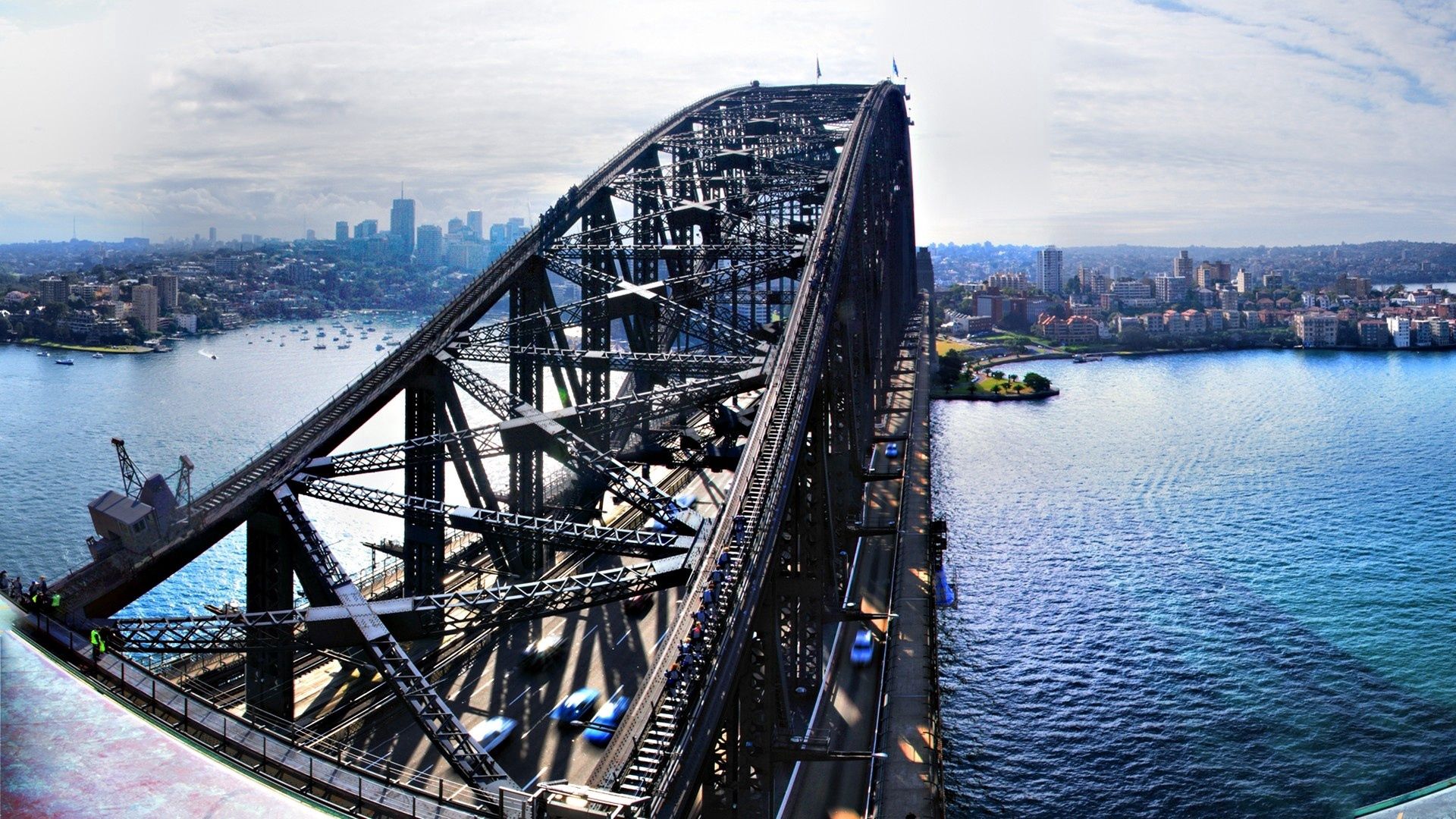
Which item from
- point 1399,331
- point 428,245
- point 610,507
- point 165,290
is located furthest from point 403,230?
point 1399,331

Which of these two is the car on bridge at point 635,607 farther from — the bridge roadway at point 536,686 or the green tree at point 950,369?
the green tree at point 950,369

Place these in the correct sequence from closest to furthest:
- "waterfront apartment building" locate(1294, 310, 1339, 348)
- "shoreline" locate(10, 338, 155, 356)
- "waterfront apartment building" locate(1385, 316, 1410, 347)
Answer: "shoreline" locate(10, 338, 155, 356), "waterfront apartment building" locate(1385, 316, 1410, 347), "waterfront apartment building" locate(1294, 310, 1339, 348)

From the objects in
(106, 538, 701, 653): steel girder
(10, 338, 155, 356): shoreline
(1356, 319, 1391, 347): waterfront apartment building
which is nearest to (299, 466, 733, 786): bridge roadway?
(106, 538, 701, 653): steel girder

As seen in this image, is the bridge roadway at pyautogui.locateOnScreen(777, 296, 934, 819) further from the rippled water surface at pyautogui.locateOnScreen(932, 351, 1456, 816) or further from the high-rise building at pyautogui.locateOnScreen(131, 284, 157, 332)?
the high-rise building at pyautogui.locateOnScreen(131, 284, 157, 332)

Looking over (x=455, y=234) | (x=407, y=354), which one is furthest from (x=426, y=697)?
(x=455, y=234)

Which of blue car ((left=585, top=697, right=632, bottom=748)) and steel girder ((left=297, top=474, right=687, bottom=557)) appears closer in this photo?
steel girder ((left=297, top=474, right=687, bottom=557))

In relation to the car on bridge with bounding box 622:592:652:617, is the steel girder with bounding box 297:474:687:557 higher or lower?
higher

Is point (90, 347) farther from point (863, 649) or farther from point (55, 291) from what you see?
point (863, 649)
